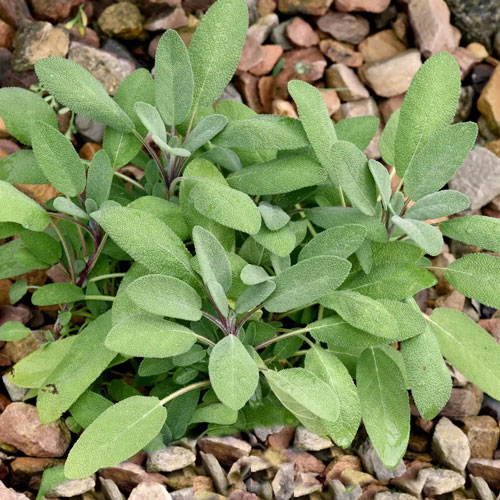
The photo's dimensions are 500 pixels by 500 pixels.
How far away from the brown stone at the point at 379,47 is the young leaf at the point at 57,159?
123cm

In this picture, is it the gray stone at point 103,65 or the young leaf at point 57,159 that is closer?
the young leaf at point 57,159

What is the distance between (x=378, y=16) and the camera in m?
2.20

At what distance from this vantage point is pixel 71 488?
1251 millimetres

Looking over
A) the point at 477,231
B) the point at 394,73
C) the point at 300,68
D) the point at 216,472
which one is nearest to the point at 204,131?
the point at 477,231

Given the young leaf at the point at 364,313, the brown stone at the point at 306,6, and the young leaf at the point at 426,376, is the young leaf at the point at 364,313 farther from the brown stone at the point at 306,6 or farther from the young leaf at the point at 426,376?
the brown stone at the point at 306,6

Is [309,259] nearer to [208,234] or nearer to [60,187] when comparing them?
[208,234]

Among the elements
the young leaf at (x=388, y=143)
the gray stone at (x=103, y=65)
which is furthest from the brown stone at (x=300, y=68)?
the young leaf at (x=388, y=143)

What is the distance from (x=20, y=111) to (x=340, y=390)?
847 mm

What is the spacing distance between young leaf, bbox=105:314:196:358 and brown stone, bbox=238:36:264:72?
3.63ft

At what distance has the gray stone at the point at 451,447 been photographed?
4.66 feet

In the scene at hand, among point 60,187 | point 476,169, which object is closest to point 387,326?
point 60,187

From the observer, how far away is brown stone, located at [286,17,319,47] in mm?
2115

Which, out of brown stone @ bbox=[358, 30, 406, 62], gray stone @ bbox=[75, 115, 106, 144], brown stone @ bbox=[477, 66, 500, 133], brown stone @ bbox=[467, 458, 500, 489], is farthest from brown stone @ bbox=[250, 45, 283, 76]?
brown stone @ bbox=[467, 458, 500, 489]

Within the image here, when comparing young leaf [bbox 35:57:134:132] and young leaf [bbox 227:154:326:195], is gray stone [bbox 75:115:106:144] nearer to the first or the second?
young leaf [bbox 35:57:134:132]
